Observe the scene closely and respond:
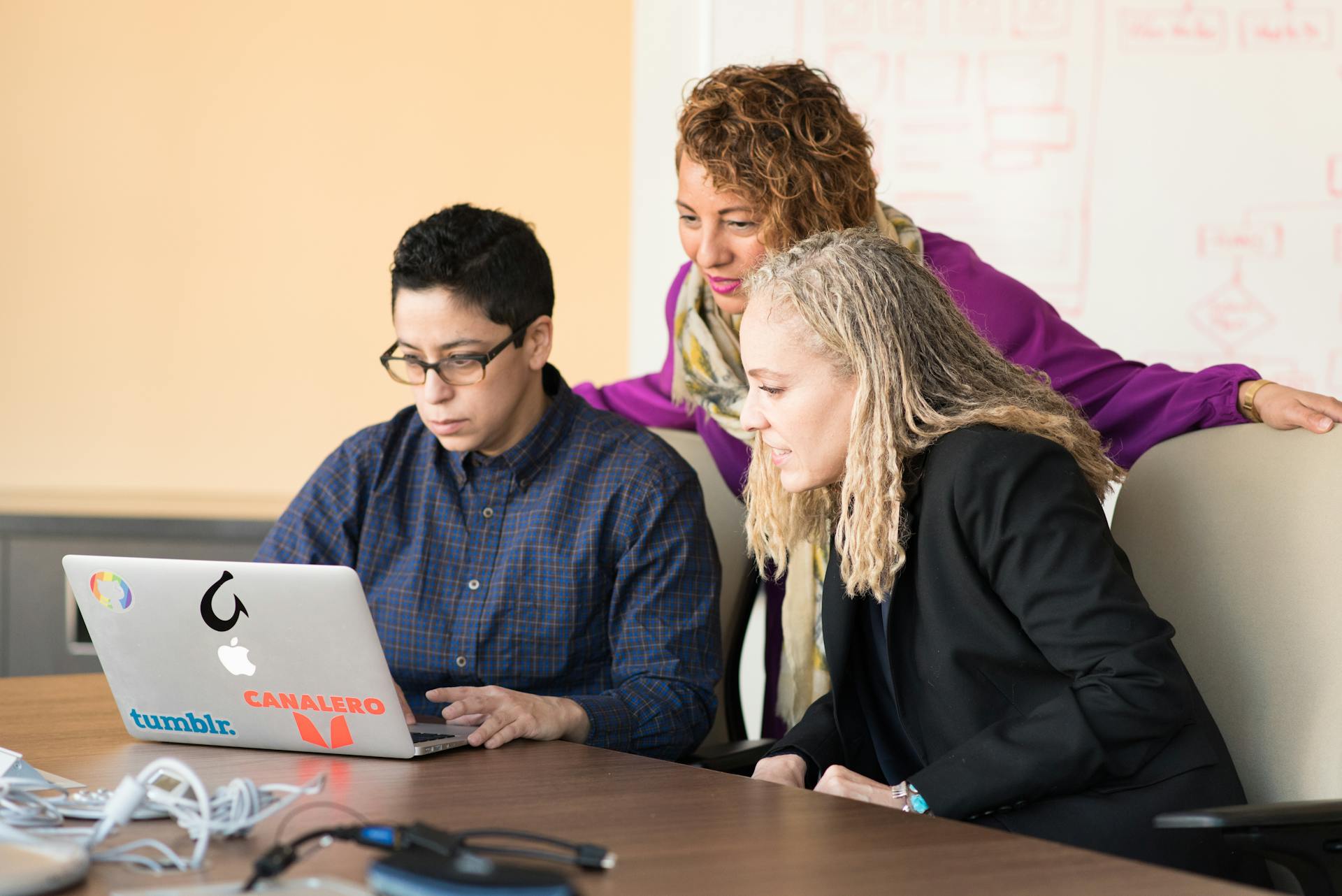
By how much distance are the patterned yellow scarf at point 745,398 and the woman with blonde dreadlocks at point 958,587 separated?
50 cm

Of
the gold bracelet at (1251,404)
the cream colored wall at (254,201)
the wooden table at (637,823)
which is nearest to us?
the wooden table at (637,823)

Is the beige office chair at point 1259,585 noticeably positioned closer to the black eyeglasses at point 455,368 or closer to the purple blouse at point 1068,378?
the purple blouse at point 1068,378

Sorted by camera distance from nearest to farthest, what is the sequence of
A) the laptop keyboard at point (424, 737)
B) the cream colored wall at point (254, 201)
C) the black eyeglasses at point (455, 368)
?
the laptop keyboard at point (424, 737), the black eyeglasses at point (455, 368), the cream colored wall at point (254, 201)

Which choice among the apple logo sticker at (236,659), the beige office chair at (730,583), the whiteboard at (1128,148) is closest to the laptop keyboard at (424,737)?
the apple logo sticker at (236,659)

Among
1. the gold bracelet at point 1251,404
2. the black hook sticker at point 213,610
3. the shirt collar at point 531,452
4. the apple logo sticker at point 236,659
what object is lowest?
the apple logo sticker at point 236,659

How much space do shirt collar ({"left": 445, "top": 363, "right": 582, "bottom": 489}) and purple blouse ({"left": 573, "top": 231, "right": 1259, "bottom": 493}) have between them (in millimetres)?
398

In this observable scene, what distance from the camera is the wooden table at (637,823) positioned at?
0.95 m

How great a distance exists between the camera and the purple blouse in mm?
1809

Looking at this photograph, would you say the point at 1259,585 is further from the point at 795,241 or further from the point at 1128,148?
the point at 1128,148

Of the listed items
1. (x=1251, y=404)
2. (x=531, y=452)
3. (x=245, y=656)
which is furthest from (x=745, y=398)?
(x=245, y=656)

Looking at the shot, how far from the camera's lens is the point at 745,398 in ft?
7.08

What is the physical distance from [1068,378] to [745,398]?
480 mm

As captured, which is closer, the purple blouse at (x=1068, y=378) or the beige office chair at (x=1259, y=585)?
the beige office chair at (x=1259, y=585)

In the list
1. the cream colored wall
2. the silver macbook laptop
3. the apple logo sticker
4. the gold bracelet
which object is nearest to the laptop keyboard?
the silver macbook laptop
